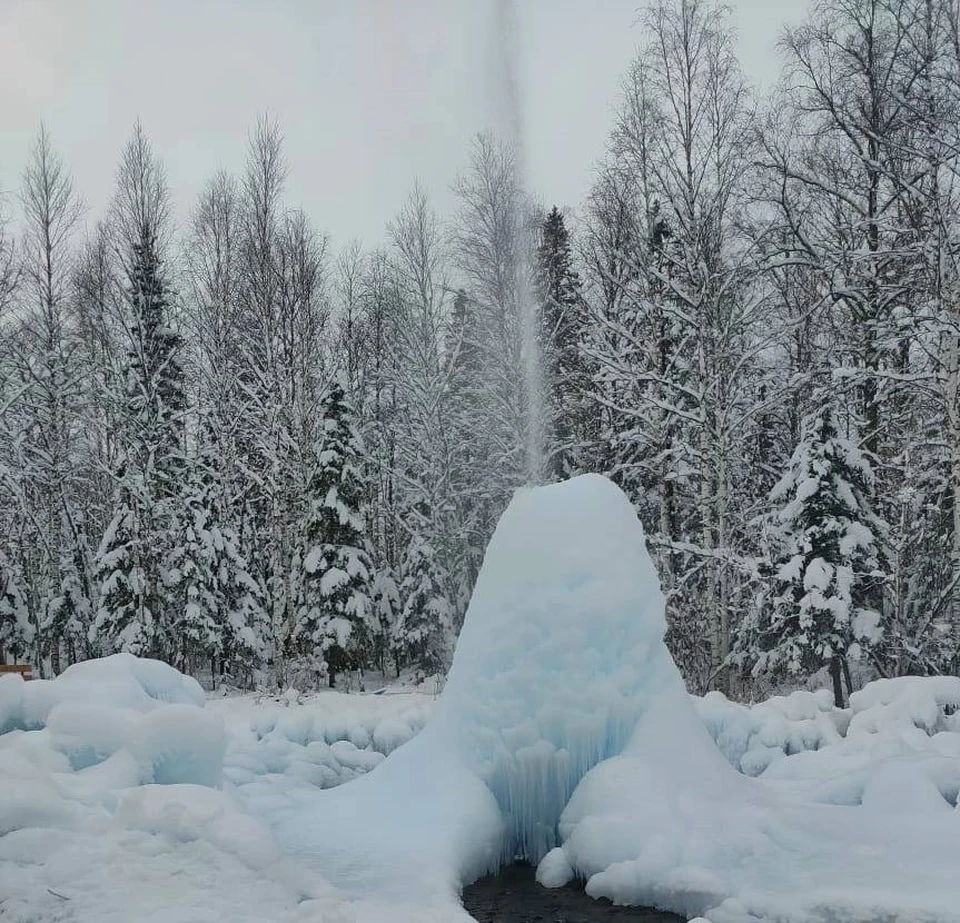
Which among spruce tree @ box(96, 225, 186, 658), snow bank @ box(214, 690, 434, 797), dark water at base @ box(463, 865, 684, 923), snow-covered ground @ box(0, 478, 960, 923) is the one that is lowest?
dark water at base @ box(463, 865, 684, 923)

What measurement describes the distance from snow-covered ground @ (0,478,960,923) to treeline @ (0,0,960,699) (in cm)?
524

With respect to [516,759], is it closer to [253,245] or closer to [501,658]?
[501,658]

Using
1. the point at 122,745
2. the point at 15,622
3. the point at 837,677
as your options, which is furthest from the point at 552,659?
the point at 15,622

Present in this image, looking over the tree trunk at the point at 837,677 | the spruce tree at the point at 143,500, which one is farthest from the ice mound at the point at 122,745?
the spruce tree at the point at 143,500

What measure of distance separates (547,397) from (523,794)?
12.5 metres

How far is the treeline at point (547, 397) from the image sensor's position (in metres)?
12.7

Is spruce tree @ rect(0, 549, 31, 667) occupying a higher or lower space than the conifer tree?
lower

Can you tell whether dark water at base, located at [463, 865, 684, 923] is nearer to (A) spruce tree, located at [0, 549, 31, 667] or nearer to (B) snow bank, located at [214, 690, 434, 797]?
(B) snow bank, located at [214, 690, 434, 797]

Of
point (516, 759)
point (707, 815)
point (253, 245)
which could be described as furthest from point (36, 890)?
point (253, 245)

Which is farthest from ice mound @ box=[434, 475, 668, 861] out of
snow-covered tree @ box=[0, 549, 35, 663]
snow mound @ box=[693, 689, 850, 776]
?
snow-covered tree @ box=[0, 549, 35, 663]

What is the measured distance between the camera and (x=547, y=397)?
18.6m

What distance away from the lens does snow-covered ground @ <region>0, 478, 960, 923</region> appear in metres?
4.63

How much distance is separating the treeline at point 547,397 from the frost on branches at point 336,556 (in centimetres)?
7

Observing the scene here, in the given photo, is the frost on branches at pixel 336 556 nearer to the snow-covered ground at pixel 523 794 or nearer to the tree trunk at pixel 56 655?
the tree trunk at pixel 56 655
